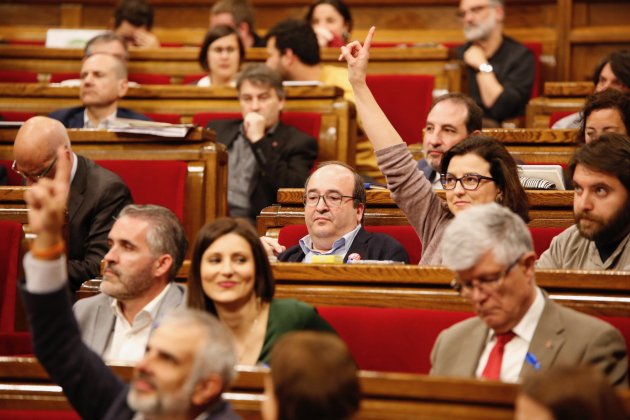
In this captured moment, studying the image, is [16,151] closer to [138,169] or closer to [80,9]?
[138,169]

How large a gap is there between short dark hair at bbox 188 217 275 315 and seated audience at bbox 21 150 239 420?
0.25 m

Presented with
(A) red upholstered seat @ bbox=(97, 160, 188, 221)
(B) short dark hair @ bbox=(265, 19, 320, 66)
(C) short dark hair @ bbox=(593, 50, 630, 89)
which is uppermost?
(B) short dark hair @ bbox=(265, 19, 320, 66)

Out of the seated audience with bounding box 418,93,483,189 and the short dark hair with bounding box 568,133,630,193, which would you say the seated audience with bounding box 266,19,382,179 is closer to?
the seated audience with bounding box 418,93,483,189

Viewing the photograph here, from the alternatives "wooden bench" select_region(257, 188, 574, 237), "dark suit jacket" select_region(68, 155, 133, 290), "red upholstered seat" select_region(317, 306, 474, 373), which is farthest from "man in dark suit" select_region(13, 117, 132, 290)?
"red upholstered seat" select_region(317, 306, 474, 373)

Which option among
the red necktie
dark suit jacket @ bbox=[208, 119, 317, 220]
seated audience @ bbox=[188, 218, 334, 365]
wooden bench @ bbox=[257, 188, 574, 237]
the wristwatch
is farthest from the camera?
the wristwatch

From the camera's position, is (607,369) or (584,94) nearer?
(607,369)

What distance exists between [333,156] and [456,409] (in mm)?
1650

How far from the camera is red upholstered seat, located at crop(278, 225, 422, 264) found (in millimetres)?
1941

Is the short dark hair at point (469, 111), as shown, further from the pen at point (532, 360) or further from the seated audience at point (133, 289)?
the pen at point (532, 360)

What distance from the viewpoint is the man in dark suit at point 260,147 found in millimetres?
2539

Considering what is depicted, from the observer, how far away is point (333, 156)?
270 centimetres

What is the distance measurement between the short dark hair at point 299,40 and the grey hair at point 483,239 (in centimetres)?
172

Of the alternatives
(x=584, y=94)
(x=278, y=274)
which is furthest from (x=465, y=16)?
(x=278, y=274)

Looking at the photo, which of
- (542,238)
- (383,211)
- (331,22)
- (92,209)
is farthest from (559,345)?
(331,22)
